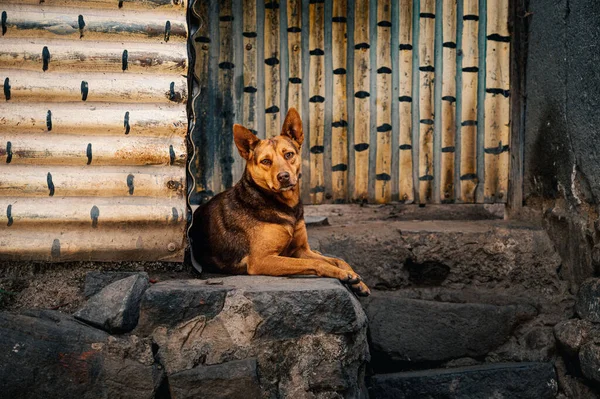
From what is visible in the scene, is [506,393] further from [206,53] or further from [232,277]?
[206,53]

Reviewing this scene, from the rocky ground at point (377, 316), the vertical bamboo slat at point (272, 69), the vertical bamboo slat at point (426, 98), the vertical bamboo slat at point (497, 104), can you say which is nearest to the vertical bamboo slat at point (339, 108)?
the rocky ground at point (377, 316)

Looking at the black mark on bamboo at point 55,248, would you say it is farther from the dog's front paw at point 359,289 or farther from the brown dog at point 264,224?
the dog's front paw at point 359,289

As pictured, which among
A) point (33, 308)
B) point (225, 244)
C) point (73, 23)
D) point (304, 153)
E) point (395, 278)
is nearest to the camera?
point (33, 308)

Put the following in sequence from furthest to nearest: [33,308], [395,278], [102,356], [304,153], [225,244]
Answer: [304,153], [395,278], [225,244], [33,308], [102,356]

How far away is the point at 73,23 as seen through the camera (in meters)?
4.05

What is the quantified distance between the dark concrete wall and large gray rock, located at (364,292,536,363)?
79 cm

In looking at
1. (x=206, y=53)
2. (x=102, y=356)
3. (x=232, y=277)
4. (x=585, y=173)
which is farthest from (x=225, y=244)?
(x=585, y=173)

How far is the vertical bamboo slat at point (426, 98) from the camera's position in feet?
19.6

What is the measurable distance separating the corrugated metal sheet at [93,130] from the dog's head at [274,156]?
22.9 inches

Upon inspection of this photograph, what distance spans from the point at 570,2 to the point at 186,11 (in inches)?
120

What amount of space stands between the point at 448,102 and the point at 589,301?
2123 millimetres

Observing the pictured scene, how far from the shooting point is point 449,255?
5594mm

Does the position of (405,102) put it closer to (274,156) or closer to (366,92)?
(366,92)

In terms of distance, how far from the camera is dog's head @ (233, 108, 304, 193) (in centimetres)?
440
